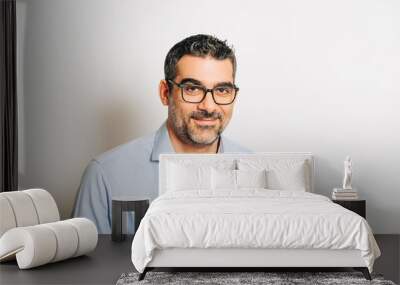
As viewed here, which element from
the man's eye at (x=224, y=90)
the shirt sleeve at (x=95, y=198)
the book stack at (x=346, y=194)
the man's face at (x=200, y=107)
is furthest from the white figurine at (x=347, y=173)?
the shirt sleeve at (x=95, y=198)

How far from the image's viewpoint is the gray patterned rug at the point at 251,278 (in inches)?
188

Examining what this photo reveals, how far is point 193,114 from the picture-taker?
7023 mm

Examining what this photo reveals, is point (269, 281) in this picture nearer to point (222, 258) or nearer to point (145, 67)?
point (222, 258)

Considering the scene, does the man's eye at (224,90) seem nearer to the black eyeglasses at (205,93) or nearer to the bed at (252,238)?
the black eyeglasses at (205,93)

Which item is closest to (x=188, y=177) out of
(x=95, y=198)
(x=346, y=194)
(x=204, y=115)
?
(x=204, y=115)

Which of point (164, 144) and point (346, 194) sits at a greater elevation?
point (164, 144)

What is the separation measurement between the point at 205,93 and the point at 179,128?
0.48m

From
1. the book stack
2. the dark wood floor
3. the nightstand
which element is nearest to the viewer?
the dark wood floor

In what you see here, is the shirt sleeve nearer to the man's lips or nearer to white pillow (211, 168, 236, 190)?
the man's lips

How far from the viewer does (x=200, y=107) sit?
700 cm

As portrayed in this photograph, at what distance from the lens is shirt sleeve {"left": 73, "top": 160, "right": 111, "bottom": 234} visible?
7027 mm

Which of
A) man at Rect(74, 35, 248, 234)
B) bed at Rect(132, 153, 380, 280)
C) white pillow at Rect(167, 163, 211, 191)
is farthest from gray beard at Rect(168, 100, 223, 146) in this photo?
bed at Rect(132, 153, 380, 280)

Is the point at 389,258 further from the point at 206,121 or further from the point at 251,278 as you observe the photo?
the point at 206,121

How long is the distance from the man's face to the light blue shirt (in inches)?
6.5
